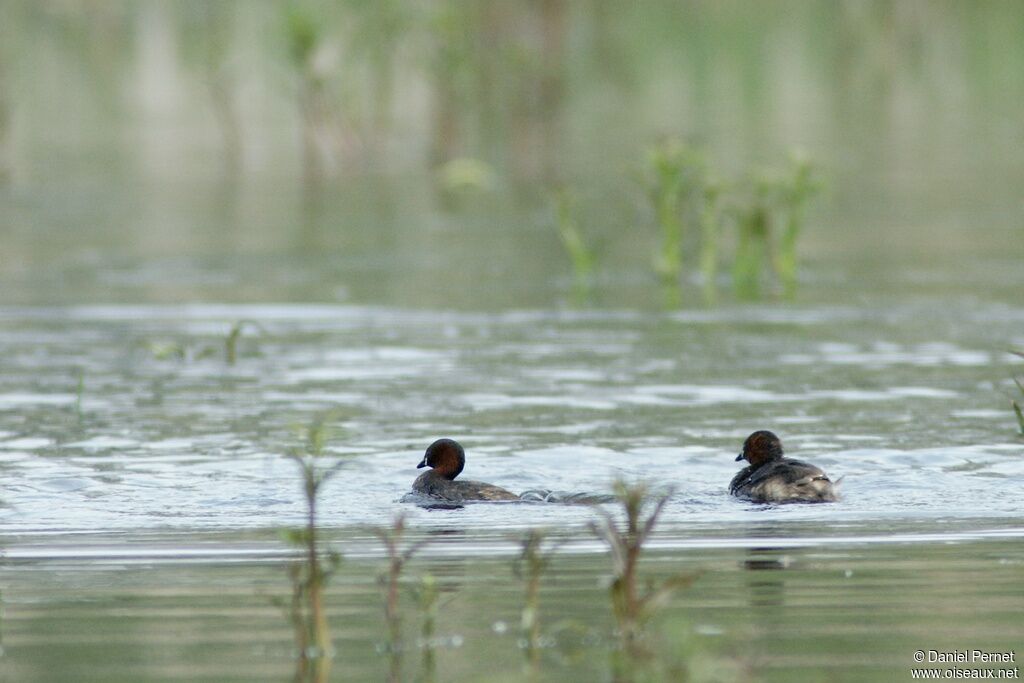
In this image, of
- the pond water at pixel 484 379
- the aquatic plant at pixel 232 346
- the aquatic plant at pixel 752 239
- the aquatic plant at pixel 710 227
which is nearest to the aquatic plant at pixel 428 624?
the pond water at pixel 484 379

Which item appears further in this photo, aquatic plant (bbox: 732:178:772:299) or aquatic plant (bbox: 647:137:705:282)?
aquatic plant (bbox: 732:178:772:299)

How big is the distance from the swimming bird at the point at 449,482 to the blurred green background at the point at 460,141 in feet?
21.9

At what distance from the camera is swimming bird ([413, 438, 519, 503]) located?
9938 millimetres

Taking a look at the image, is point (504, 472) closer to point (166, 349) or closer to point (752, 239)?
point (166, 349)

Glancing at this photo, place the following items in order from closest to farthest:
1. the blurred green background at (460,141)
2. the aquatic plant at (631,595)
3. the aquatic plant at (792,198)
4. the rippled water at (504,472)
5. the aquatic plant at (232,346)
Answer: the aquatic plant at (631,595) → the rippled water at (504,472) → the aquatic plant at (232,346) → the aquatic plant at (792,198) → the blurred green background at (460,141)

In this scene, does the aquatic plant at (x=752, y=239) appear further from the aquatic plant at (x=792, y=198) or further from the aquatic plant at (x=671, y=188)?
the aquatic plant at (x=671, y=188)

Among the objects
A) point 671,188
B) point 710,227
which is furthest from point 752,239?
point 671,188

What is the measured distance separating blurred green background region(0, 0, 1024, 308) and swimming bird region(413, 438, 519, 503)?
666cm

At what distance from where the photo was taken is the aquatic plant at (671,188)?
1686 centimetres

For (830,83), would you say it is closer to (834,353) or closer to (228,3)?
(228,3)

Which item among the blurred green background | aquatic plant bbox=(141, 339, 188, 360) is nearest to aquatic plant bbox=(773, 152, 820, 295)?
the blurred green background

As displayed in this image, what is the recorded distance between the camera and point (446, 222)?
23234mm

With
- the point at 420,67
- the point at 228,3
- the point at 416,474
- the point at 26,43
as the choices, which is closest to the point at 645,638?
the point at 416,474

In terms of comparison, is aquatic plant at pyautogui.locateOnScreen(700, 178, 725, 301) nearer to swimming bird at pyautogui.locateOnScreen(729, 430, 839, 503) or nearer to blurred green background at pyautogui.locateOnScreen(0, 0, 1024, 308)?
blurred green background at pyautogui.locateOnScreen(0, 0, 1024, 308)
